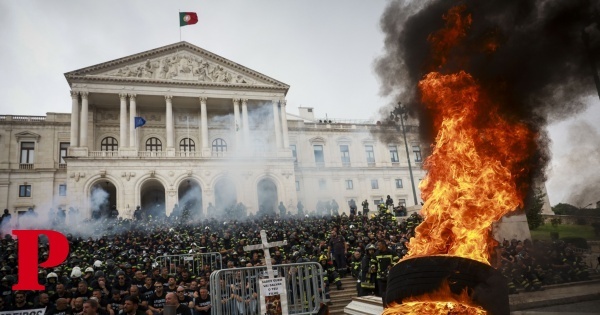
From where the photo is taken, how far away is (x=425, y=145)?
987cm

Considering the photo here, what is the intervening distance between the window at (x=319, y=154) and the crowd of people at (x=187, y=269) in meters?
26.4

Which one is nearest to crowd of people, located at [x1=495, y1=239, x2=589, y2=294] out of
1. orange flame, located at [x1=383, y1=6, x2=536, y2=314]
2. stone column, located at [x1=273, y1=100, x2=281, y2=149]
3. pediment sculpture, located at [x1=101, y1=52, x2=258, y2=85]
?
orange flame, located at [x1=383, y1=6, x2=536, y2=314]

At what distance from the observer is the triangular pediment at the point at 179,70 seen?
39844 millimetres

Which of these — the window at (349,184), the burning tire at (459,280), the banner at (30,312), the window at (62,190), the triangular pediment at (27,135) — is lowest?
the banner at (30,312)

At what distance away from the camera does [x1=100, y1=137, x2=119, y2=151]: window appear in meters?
42.4

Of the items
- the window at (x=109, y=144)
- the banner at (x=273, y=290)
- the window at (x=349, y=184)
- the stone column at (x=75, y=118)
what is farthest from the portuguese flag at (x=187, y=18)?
the banner at (x=273, y=290)

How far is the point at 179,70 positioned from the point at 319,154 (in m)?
18.8

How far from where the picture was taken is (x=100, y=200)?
36.3m

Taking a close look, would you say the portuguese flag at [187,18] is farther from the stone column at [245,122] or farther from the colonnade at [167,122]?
the stone column at [245,122]

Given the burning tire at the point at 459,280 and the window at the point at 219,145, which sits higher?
the window at the point at 219,145

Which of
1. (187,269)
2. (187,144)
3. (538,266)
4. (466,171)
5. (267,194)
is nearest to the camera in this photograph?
(466,171)

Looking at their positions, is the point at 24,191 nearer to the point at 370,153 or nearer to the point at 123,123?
the point at 123,123

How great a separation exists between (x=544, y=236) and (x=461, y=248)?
18.6 meters

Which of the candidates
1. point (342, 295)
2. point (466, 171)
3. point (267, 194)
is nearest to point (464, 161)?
point (466, 171)
